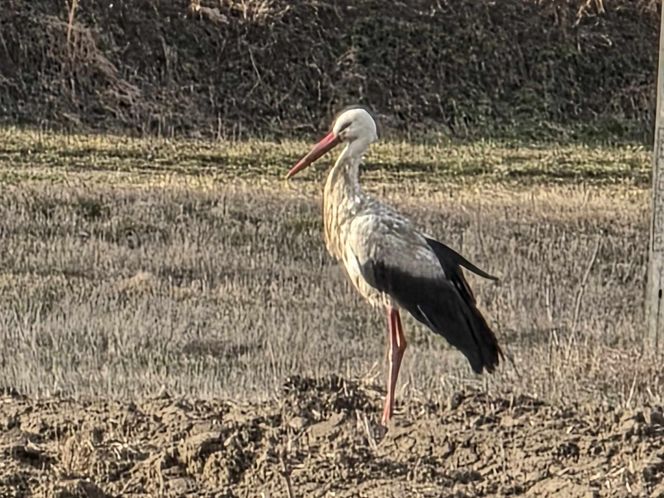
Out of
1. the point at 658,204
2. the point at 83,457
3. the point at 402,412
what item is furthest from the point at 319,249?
the point at 83,457

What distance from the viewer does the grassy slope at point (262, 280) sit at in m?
8.05

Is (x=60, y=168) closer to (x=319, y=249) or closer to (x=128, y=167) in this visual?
(x=128, y=167)

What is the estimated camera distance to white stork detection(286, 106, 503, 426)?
6.84 m

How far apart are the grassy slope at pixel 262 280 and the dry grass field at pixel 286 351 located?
3cm

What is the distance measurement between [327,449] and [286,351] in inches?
106

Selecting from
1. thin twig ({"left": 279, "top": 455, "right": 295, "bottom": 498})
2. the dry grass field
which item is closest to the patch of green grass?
the dry grass field

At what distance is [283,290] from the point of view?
1059cm

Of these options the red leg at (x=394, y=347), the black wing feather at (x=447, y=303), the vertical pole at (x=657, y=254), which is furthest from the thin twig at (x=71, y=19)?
the black wing feather at (x=447, y=303)

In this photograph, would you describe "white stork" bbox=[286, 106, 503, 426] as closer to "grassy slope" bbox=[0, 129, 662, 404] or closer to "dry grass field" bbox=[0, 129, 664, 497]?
"dry grass field" bbox=[0, 129, 664, 497]

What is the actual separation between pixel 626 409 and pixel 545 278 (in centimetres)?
483

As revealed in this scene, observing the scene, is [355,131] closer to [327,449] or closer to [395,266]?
[395,266]

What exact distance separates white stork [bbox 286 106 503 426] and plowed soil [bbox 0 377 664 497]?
29cm

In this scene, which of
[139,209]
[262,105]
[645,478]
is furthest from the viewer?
[262,105]

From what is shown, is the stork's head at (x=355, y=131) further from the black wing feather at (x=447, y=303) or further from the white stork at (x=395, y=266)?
the black wing feather at (x=447, y=303)
